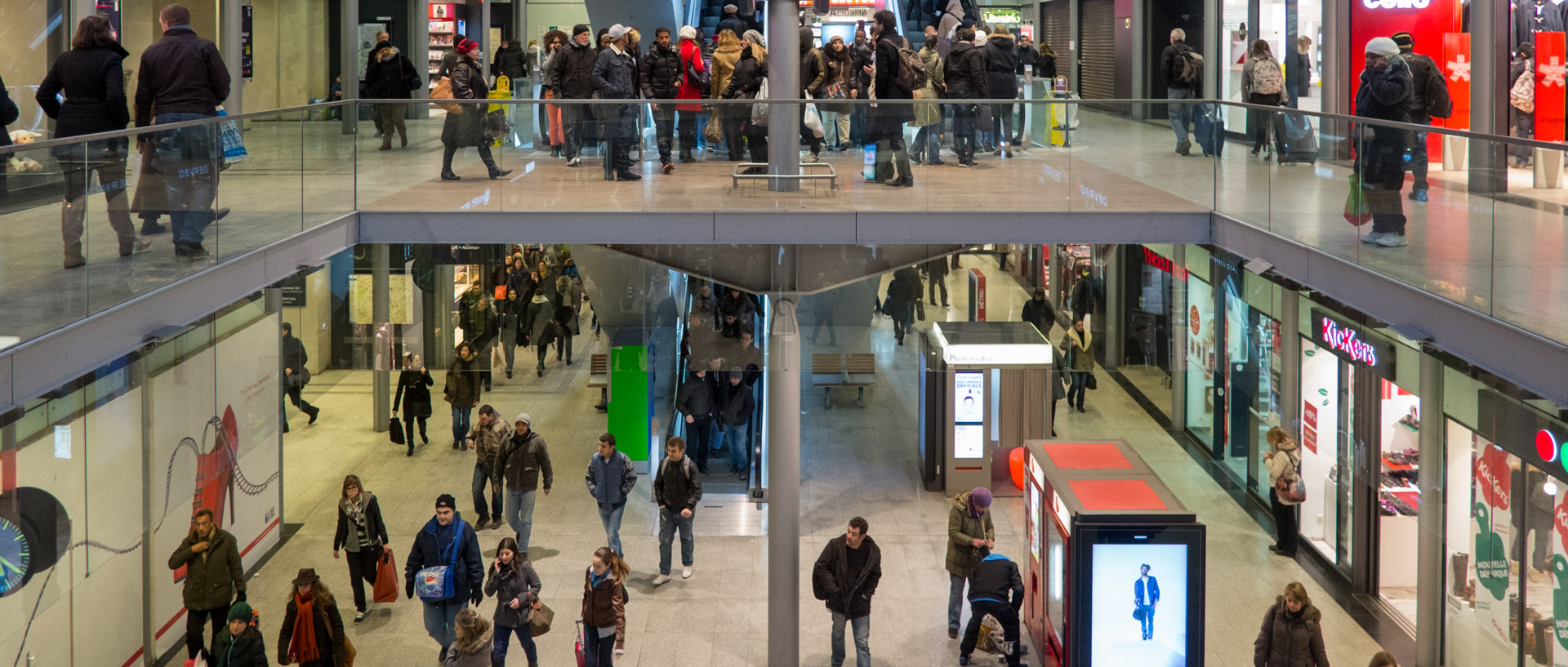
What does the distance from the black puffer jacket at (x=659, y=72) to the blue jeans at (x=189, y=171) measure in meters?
6.10

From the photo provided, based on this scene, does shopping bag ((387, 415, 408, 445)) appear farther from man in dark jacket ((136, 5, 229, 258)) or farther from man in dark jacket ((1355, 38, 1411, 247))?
man in dark jacket ((1355, 38, 1411, 247))

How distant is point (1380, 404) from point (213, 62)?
10107 millimetres

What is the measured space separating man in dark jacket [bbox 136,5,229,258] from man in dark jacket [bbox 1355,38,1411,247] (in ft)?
26.4

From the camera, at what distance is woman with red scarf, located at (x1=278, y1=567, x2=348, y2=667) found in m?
10.9

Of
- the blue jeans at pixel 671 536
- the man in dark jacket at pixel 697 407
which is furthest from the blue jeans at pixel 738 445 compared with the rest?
the blue jeans at pixel 671 536

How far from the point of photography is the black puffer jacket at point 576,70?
49.6ft

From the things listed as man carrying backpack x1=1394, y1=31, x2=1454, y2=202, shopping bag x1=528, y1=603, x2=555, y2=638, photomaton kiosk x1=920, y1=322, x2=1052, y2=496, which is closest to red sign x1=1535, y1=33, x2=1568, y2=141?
man carrying backpack x1=1394, y1=31, x2=1454, y2=202

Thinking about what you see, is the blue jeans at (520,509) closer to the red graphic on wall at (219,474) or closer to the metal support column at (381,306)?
the metal support column at (381,306)

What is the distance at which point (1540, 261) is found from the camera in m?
7.41

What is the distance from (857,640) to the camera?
472 inches

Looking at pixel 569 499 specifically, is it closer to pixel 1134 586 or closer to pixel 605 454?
pixel 605 454

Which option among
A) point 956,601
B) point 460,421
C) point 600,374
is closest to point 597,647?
point 956,601

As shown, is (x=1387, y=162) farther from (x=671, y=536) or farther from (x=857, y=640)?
(x=671, y=536)

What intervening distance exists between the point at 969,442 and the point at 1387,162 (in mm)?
8517
